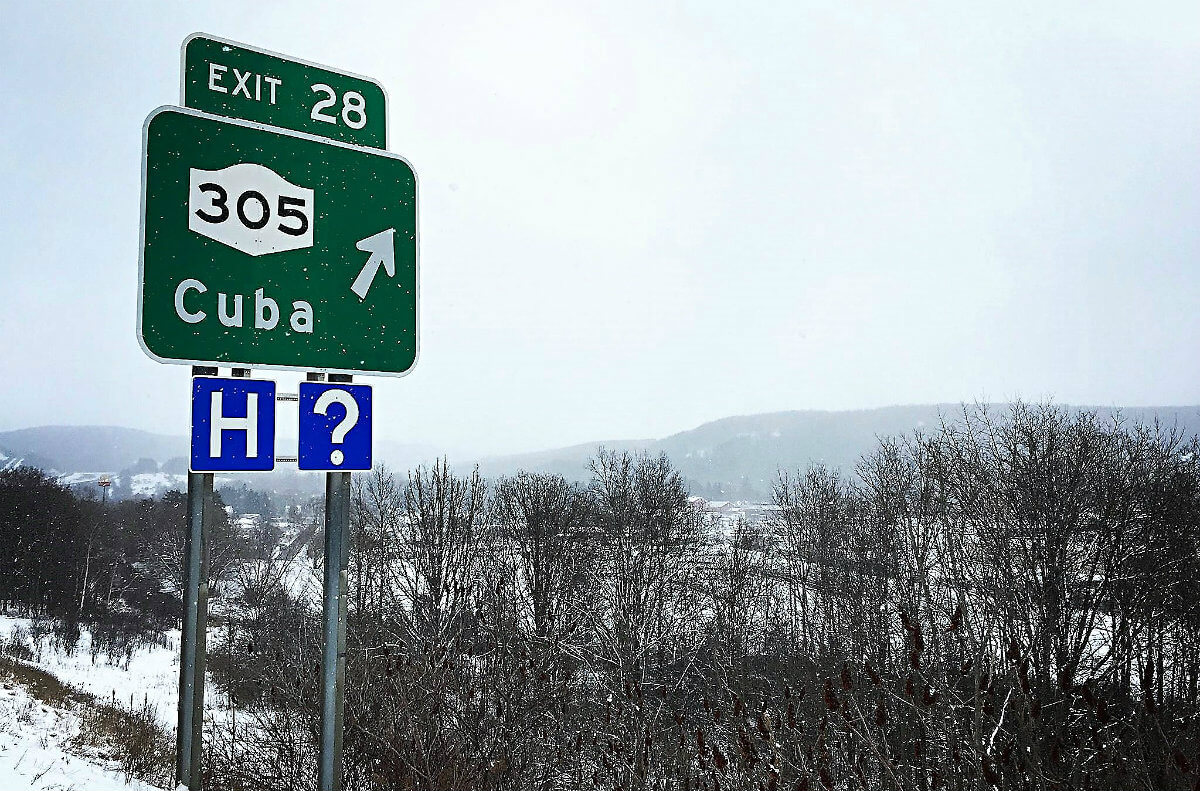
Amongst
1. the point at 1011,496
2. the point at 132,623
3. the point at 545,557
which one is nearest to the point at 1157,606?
the point at 1011,496

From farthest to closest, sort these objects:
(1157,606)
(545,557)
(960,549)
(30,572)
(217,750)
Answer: (30,572)
(545,557)
(960,549)
(1157,606)
(217,750)

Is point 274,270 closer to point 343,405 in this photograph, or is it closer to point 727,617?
point 343,405

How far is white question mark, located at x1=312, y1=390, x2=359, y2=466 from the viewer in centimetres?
284

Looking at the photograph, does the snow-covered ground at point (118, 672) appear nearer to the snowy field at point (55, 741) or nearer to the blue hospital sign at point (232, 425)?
the snowy field at point (55, 741)

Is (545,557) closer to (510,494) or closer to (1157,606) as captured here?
(510,494)

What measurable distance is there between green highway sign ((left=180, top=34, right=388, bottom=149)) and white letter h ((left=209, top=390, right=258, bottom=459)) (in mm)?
1149

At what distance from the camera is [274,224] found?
9.13 ft

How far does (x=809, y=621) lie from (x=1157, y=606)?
16.7 meters

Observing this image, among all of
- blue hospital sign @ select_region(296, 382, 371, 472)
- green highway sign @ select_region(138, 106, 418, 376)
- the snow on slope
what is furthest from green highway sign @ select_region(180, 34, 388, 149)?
the snow on slope

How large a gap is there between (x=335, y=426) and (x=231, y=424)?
1.21ft

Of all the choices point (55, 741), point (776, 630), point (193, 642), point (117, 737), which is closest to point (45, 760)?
point (55, 741)

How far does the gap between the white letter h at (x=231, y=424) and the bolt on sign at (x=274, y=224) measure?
15 centimetres

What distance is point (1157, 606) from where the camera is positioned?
65.6 ft

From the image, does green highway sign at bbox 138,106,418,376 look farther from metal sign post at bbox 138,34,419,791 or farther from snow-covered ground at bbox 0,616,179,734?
snow-covered ground at bbox 0,616,179,734
